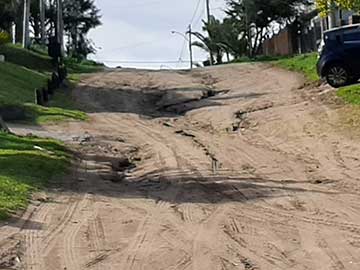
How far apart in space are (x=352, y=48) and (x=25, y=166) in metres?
13.6

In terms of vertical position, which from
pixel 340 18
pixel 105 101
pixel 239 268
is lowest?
pixel 239 268

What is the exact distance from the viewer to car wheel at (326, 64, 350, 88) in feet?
88.5

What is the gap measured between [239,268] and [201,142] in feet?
40.0

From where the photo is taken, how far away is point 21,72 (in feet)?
123

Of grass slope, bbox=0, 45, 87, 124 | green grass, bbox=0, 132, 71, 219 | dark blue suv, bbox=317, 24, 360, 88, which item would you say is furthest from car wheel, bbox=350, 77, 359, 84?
green grass, bbox=0, 132, 71, 219

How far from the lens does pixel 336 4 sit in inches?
954

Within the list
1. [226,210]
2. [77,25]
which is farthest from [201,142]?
[77,25]

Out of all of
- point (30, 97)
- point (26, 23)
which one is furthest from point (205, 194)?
point (26, 23)

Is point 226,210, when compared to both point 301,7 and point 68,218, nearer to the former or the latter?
point 68,218

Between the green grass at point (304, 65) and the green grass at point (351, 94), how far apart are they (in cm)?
480

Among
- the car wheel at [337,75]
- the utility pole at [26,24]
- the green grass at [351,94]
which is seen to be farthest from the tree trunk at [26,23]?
the green grass at [351,94]

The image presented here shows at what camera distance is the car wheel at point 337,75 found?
2698 centimetres

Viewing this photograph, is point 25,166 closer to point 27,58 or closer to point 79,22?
point 27,58

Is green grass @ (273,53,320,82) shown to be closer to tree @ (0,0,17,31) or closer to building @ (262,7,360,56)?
building @ (262,7,360,56)
